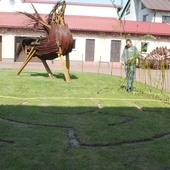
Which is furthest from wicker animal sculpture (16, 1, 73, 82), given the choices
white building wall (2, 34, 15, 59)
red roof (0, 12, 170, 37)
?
white building wall (2, 34, 15, 59)

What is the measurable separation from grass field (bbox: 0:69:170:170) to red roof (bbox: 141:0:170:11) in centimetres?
3082

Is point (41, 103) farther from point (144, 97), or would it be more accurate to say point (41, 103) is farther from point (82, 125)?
point (144, 97)

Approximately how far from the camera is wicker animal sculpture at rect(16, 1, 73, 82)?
13.5m

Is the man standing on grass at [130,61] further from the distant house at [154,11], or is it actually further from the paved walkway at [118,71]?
the distant house at [154,11]

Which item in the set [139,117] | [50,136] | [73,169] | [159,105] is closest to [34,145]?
[50,136]

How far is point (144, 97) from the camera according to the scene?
10844mm

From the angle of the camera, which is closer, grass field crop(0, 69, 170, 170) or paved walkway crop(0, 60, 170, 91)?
grass field crop(0, 69, 170, 170)

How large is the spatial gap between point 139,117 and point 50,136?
253 cm

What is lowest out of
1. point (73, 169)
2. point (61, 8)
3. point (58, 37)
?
point (73, 169)

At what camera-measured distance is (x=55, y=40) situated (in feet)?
44.5

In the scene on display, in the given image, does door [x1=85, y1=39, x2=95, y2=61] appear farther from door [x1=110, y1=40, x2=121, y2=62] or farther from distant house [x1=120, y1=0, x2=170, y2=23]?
distant house [x1=120, y1=0, x2=170, y2=23]

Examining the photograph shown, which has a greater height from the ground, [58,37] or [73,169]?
[58,37]

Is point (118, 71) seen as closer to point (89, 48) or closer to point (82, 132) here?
point (89, 48)

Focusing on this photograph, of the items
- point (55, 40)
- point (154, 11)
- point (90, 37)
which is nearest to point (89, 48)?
point (90, 37)
